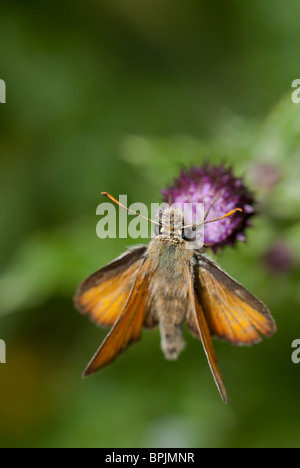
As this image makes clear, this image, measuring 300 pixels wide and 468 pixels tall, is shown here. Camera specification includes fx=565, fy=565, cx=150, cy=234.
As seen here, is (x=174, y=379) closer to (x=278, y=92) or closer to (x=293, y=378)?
(x=293, y=378)

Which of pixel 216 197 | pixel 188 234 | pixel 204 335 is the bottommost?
pixel 204 335

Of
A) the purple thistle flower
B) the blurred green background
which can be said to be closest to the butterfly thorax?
the purple thistle flower

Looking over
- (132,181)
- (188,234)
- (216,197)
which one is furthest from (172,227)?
(132,181)

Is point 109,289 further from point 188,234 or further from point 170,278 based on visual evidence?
point 188,234

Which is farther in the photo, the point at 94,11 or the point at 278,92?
the point at 94,11

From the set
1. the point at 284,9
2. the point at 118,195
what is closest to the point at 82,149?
the point at 118,195

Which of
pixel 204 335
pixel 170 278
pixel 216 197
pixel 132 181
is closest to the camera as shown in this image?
pixel 204 335
